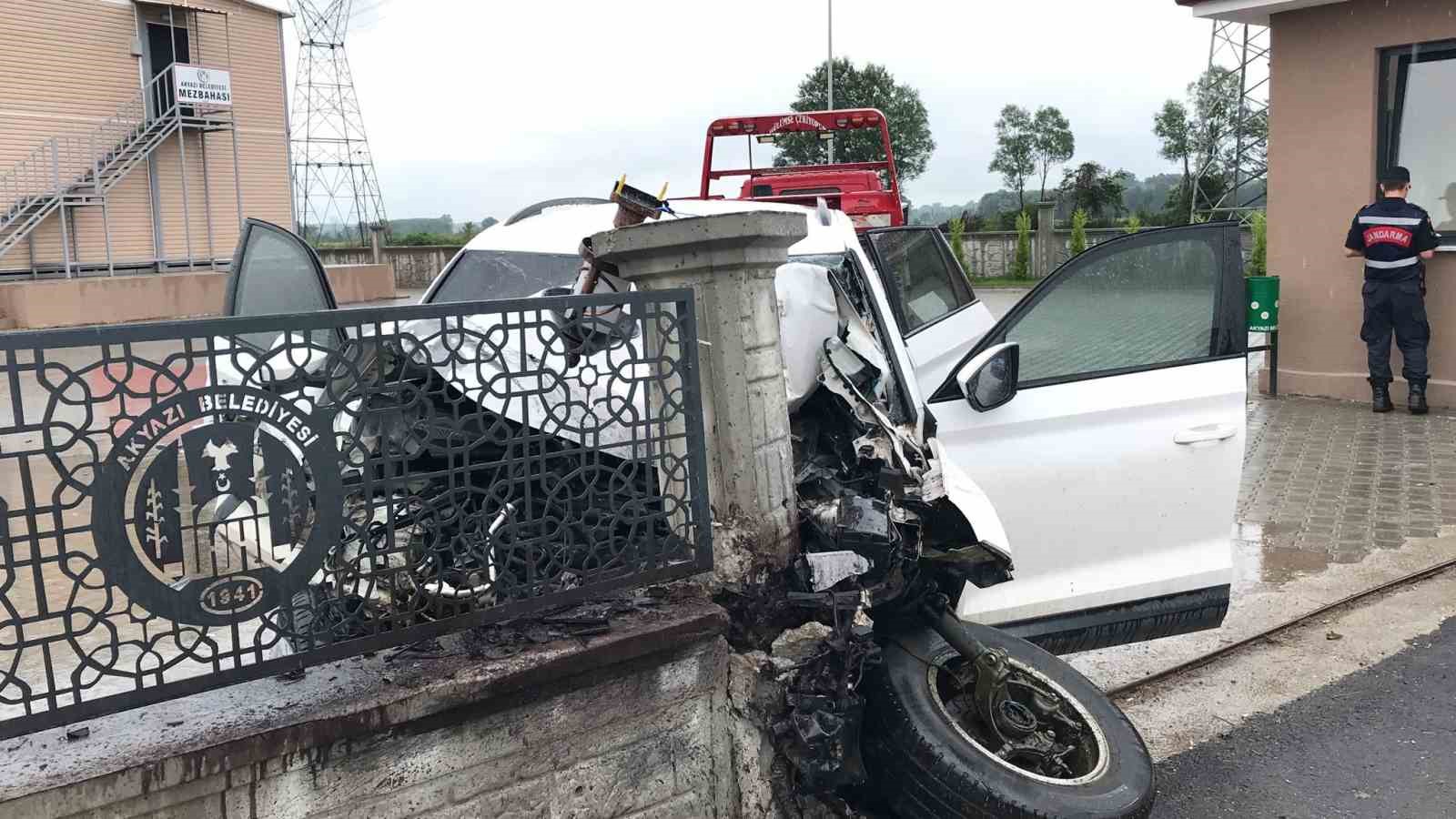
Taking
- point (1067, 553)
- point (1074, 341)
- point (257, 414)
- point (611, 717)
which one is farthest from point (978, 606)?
point (257, 414)

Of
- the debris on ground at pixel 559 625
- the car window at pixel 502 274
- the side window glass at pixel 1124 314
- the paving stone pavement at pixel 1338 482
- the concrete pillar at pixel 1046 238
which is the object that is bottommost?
the paving stone pavement at pixel 1338 482

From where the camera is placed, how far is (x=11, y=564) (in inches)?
89.0

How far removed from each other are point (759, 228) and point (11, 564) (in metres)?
1.86

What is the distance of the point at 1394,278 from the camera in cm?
933

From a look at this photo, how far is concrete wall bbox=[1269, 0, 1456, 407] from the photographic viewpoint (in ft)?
31.5

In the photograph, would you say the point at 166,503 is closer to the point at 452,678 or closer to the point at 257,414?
the point at 257,414

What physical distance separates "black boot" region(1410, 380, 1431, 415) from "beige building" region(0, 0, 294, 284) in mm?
22332

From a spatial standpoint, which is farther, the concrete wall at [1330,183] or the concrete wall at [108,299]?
the concrete wall at [108,299]

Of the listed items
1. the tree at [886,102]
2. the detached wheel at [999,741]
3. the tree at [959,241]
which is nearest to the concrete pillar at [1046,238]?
the tree at [959,241]

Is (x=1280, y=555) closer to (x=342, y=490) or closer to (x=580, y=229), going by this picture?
(x=580, y=229)

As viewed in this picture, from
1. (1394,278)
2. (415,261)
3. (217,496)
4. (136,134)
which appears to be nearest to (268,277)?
(217,496)

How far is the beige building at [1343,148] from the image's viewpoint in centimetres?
953

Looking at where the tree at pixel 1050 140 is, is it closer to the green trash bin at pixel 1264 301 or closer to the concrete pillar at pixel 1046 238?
the concrete pillar at pixel 1046 238

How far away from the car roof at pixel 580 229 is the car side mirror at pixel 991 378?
0.70 metres
